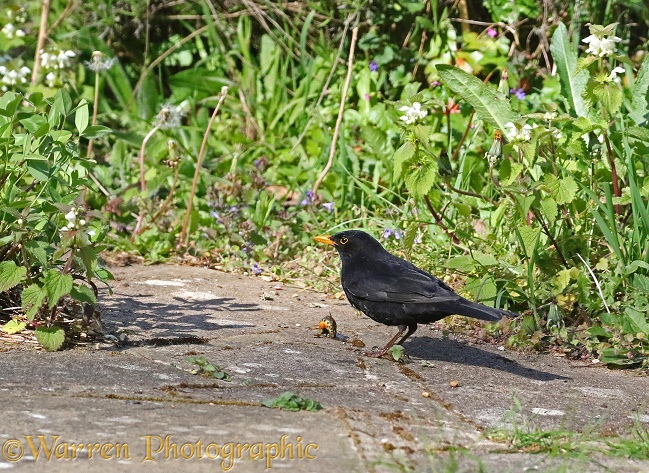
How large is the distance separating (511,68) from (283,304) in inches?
126

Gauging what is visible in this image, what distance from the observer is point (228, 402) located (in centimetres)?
323

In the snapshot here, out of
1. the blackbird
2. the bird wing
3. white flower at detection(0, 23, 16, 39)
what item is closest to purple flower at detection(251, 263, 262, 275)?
the blackbird

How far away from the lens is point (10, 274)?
3688mm

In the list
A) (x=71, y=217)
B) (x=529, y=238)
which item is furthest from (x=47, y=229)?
(x=529, y=238)

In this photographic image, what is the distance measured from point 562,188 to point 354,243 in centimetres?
110

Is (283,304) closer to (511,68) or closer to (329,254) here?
(329,254)

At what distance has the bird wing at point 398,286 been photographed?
4.36 meters

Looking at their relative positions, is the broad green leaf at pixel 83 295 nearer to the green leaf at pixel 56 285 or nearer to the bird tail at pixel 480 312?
the green leaf at pixel 56 285

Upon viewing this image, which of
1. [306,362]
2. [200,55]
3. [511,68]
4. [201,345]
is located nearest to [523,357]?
[306,362]

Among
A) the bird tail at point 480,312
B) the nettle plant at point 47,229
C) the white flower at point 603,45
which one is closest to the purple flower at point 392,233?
the bird tail at point 480,312

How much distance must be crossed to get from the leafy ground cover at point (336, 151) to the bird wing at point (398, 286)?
1.13 ft

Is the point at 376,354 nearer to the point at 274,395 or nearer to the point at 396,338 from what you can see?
the point at 396,338

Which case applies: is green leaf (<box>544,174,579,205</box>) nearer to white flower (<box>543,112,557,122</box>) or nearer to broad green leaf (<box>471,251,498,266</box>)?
white flower (<box>543,112,557,122</box>)

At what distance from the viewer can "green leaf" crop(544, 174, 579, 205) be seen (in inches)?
175
